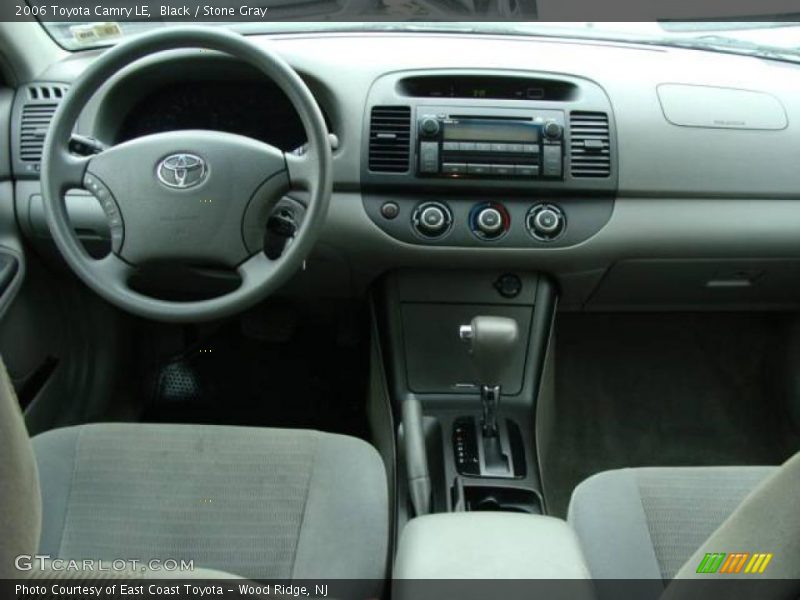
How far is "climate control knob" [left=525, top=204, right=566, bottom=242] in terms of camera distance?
1.85 m

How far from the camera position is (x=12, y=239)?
6.23ft

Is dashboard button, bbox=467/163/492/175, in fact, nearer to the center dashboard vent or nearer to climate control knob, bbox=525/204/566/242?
climate control knob, bbox=525/204/566/242

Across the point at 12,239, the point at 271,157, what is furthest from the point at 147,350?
the point at 271,157

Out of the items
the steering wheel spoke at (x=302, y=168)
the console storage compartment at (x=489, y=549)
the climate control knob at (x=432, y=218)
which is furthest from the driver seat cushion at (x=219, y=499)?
the climate control knob at (x=432, y=218)

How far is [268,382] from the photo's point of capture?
2.37 m

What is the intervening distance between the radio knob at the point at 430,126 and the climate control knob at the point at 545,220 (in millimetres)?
269

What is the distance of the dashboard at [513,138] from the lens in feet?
5.89

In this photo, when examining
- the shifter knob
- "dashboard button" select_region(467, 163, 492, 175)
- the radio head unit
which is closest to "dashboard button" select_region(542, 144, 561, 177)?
the radio head unit

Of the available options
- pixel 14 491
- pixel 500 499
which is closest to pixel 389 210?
pixel 500 499

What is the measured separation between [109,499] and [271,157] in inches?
24.1

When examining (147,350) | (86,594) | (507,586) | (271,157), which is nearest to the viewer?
(86,594)

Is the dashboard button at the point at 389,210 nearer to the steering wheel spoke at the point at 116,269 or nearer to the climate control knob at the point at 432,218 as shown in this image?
the climate control knob at the point at 432,218

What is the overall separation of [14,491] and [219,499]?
26.2 inches

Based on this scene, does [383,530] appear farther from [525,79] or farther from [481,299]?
[525,79]
